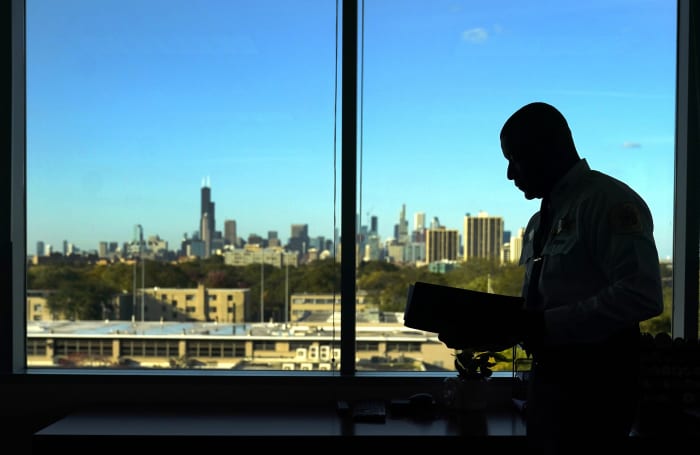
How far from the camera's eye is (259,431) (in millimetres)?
2273

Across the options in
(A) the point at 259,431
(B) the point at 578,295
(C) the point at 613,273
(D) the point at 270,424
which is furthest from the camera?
(D) the point at 270,424

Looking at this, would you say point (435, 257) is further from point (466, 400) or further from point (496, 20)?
point (496, 20)

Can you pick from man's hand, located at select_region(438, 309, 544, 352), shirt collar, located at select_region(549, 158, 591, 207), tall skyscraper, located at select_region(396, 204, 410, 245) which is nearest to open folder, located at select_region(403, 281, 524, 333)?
man's hand, located at select_region(438, 309, 544, 352)

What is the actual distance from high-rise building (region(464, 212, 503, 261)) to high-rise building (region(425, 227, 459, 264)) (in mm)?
51

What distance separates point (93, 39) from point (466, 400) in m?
2.12

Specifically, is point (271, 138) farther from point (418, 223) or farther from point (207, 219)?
point (418, 223)

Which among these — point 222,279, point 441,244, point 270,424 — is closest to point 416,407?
point 270,424

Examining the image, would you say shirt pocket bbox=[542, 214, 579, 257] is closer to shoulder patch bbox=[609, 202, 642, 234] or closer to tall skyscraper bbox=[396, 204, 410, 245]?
shoulder patch bbox=[609, 202, 642, 234]

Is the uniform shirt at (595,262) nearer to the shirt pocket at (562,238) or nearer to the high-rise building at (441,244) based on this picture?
the shirt pocket at (562,238)

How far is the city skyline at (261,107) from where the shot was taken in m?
2.97

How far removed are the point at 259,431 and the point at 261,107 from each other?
53.6 inches

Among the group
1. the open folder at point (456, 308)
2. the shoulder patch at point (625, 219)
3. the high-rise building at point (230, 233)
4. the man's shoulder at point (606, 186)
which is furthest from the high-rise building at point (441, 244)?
the shoulder patch at point (625, 219)

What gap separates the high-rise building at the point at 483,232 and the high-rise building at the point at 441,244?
51 millimetres

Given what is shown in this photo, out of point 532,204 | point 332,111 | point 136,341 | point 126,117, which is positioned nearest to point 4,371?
point 136,341
